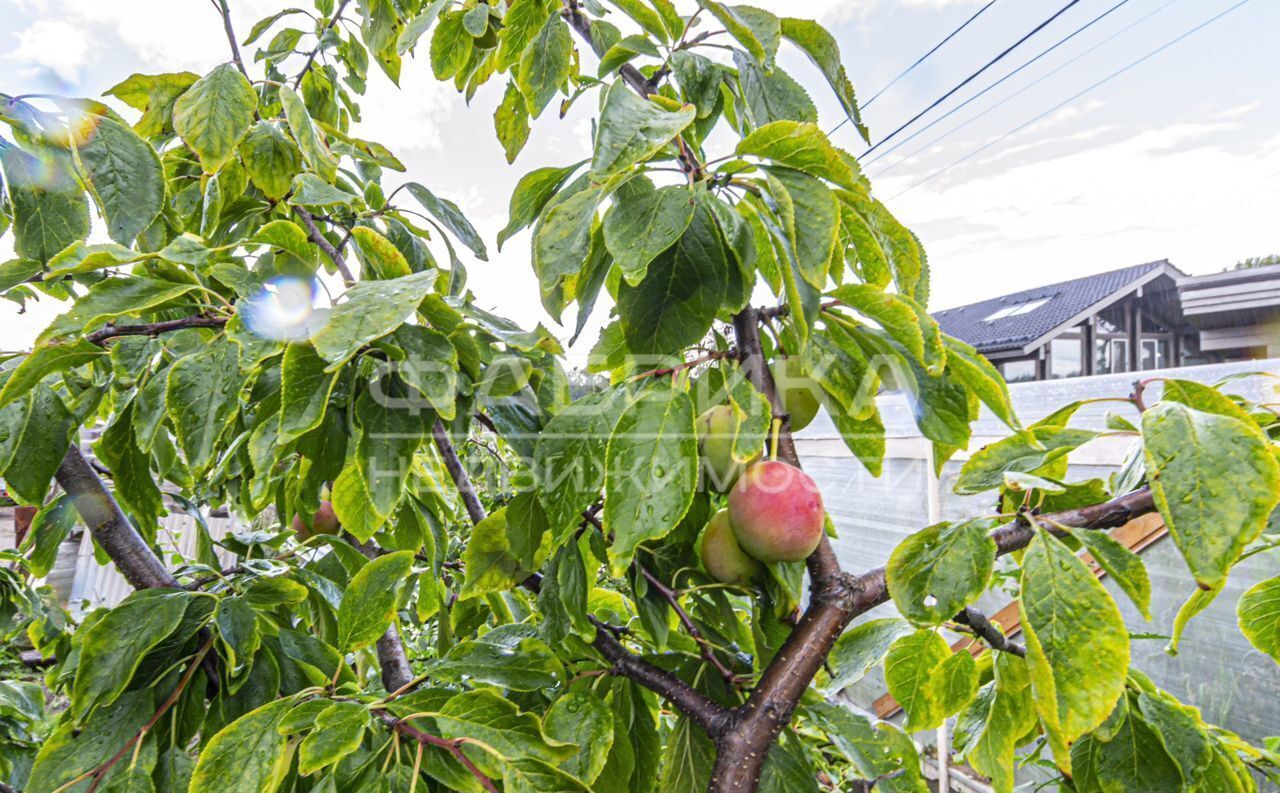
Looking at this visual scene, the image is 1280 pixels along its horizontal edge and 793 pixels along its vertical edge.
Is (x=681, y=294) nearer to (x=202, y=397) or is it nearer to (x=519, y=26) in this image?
(x=202, y=397)

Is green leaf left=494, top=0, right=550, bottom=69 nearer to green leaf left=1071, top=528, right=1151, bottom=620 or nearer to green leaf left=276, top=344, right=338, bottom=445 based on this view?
green leaf left=276, top=344, right=338, bottom=445

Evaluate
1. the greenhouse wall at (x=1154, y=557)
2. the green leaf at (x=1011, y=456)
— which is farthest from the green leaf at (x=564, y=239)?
the greenhouse wall at (x=1154, y=557)

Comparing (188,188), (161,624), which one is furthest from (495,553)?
(188,188)

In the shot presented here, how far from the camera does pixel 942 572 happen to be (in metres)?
0.42

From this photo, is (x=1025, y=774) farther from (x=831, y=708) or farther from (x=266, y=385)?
(x=266, y=385)

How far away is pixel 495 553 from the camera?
1.74 ft

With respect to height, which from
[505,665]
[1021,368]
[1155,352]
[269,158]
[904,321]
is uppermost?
[269,158]

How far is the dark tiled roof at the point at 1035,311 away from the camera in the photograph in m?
4.54

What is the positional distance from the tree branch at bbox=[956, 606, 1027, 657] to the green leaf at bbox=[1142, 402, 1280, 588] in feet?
0.64

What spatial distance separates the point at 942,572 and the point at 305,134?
0.63 m

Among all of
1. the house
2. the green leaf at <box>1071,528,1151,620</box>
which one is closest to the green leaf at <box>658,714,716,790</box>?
the green leaf at <box>1071,528,1151,620</box>

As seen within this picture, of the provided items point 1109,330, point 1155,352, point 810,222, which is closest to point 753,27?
point 810,222

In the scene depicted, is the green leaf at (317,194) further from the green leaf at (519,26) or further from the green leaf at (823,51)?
the green leaf at (823,51)

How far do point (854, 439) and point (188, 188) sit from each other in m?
0.76
